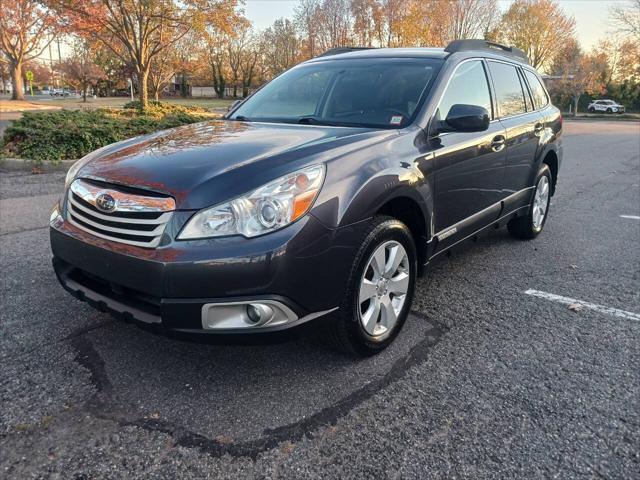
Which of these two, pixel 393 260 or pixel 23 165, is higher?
pixel 23 165

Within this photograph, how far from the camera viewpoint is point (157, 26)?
20.1 metres

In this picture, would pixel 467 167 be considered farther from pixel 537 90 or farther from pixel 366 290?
pixel 537 90

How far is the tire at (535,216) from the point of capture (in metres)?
5.17

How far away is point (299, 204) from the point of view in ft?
7.64

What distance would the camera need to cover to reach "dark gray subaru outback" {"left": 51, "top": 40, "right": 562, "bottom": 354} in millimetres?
2256

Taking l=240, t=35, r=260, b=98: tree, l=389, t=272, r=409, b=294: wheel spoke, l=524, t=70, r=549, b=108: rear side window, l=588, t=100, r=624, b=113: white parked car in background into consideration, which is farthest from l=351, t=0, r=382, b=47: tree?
l=389, t=272, r=409, b=294: wheel spoke

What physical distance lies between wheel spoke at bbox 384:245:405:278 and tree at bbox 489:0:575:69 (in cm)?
5520

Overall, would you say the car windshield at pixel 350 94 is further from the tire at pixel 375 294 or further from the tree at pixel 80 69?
the tree at pixel 80 69

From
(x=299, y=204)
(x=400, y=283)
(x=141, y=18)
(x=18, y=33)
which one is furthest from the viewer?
(x=18, y=33)

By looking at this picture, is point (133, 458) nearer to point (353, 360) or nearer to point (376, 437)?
point (376, 437)

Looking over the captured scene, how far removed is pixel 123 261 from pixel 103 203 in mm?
363

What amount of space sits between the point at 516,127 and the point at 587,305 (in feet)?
5.39

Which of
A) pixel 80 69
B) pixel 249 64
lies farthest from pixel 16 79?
pixel 249 64

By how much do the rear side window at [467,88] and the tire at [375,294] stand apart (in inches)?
40.1
